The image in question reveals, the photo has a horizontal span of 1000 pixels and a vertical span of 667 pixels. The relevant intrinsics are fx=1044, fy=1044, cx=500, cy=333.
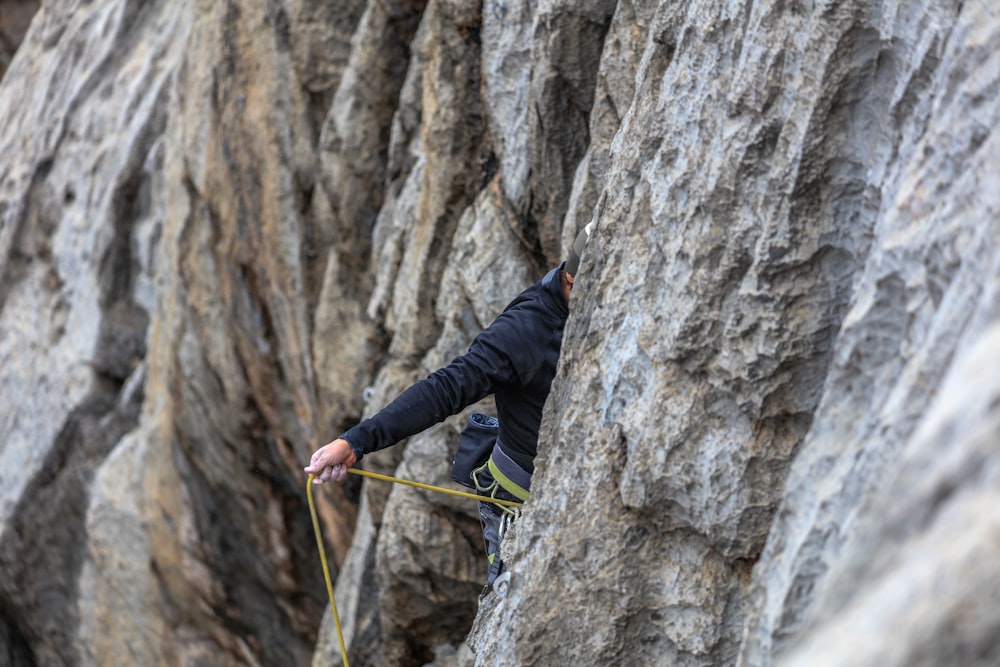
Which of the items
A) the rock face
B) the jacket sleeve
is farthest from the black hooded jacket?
the rock face

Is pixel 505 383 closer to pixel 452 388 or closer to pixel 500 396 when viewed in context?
pixel 500 396

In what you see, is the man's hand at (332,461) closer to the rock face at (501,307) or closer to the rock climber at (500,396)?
the rock climber at (500,396)

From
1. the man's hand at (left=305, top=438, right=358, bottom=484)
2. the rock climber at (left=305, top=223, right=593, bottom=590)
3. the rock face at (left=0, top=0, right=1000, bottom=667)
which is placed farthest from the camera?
the rock climber at (left=305, top=223, right=593, bottom=590)

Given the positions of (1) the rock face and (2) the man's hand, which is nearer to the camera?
(1) the rock face

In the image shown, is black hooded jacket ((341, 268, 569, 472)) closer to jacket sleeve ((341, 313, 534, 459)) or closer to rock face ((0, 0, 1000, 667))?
jacket sleeve ((341, 313, 534, 459))

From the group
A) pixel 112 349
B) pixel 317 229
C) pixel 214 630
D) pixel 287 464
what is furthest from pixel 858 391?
pixel 112 349

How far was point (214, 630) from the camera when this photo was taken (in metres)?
14.0

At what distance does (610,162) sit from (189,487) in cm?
982

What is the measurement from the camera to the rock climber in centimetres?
517

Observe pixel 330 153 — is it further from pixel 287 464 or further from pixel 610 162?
pixel 610 162

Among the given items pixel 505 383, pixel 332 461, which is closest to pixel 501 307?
pixel 505 383

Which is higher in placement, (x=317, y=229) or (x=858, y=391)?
(x=317, y=229)

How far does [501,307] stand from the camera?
782cm

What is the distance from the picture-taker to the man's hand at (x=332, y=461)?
5070 mm
